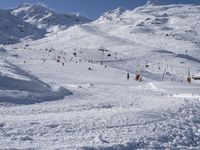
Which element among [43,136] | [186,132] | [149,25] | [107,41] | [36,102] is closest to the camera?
[43,136]

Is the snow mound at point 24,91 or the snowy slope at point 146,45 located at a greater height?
the snowy slope at point 146,45

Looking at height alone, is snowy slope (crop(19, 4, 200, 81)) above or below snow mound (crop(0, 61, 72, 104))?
above

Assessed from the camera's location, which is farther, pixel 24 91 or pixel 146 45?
pixel 146 45

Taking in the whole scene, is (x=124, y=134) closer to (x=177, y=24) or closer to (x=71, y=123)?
(x=71, y=123)

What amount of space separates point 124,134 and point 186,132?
2.49 meters

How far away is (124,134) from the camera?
13.9m

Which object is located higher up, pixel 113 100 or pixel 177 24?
pixel 177 24

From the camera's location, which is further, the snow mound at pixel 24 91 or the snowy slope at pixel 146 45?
the snowy slope at pixel 146 45

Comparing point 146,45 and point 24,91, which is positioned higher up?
point 146,45

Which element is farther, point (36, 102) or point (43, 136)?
point (36, 102)

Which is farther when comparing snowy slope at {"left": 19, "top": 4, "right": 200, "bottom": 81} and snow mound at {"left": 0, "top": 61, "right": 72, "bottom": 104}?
snowy slope at {"left": 19, "top": 4, "right": 200, "bottom": 81}

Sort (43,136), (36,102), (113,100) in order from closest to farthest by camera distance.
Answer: (43,136), (36,102), (113,100)

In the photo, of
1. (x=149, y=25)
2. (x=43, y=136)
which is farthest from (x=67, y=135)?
(x=149, y=25)


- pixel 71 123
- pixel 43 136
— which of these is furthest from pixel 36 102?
pixel 43 136
